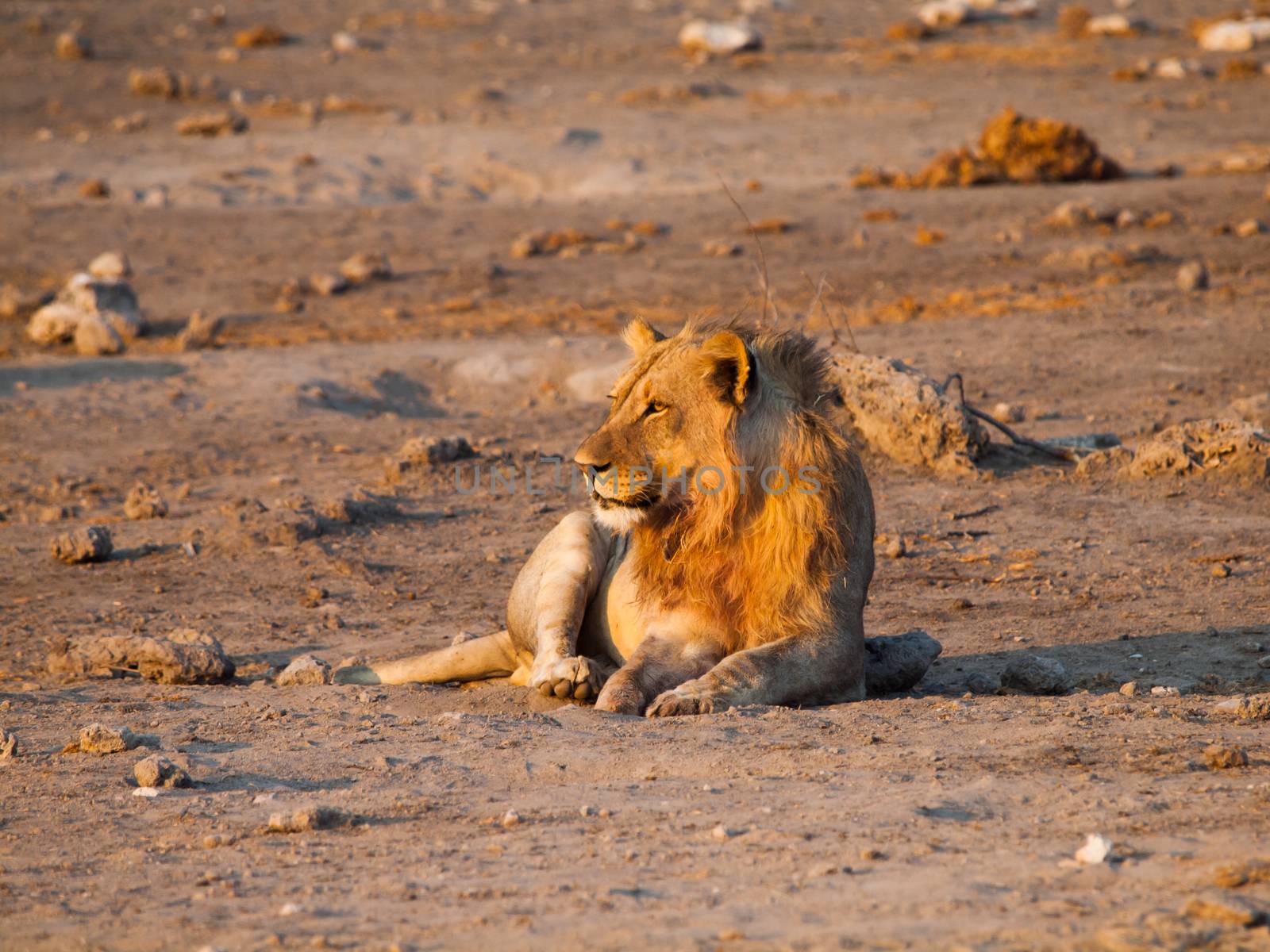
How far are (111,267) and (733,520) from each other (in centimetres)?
1266

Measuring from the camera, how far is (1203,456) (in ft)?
34.0

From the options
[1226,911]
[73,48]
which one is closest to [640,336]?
[1226,911]

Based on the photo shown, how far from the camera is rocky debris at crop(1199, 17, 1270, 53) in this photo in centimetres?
2852

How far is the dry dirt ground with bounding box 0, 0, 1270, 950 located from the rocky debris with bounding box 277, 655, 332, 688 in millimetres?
379

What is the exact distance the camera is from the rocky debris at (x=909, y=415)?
35.0 ft

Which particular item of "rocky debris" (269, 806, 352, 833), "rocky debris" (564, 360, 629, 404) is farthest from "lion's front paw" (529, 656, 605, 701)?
"rocky debris" (564, 360, 629, 404)

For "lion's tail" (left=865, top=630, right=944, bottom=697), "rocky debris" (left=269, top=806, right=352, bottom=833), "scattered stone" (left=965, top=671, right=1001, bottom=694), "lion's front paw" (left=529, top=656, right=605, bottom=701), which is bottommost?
"scattered stone" (left=965, top=671, right=1001, bottom=694)

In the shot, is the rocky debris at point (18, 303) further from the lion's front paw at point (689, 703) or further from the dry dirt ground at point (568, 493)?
the lion's front paw at point (689, 703)

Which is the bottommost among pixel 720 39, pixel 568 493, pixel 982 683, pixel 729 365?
pixel 568 493

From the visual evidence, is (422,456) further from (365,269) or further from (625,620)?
(365,269)

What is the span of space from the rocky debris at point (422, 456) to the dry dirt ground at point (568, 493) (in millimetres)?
123

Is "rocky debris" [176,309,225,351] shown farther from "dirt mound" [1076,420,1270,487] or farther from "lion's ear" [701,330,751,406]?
"lion's ear" [701,330,751,406]

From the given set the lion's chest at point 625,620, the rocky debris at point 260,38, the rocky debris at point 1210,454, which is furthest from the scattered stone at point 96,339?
the rocky debris at point 260,38

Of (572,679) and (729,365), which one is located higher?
(729,365)
